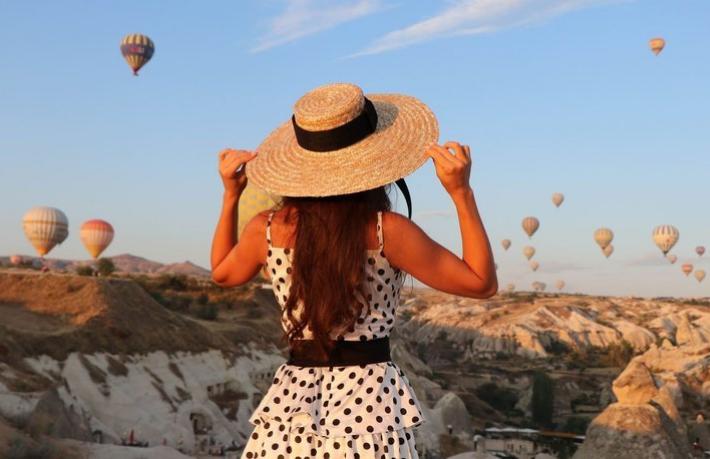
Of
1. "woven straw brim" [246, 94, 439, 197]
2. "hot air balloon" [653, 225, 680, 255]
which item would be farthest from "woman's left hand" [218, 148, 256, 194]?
"hot air balloon" [653, 225, 680, 255]

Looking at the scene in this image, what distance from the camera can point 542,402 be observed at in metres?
50.9

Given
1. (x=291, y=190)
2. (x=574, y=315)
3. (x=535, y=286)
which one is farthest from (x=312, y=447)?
(x=535, y=286)

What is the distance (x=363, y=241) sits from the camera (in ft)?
8.88

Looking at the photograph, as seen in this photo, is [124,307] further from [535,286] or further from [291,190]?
[535,286]

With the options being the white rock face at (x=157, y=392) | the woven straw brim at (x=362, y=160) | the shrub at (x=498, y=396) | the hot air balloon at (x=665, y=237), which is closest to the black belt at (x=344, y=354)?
the woven straw brim at (x=362, y=160)

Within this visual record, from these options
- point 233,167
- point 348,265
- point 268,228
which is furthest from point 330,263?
point 233,167

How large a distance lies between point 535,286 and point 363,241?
545 feet

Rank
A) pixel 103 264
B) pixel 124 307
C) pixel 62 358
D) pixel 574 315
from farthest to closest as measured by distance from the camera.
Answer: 1. pixel 574 315
2. pixel 103 264
3. pixel 124 307
4. pixel 62 358

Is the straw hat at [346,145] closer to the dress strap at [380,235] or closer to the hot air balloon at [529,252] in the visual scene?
the dress strap at [380,235]

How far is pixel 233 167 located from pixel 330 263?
60cm

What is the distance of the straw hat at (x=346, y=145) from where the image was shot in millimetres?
2707

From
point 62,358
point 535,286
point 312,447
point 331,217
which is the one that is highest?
point 331,217

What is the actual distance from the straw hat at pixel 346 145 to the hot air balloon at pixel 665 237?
8890 centimetres

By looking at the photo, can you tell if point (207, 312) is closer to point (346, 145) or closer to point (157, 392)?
point (157, 392)
